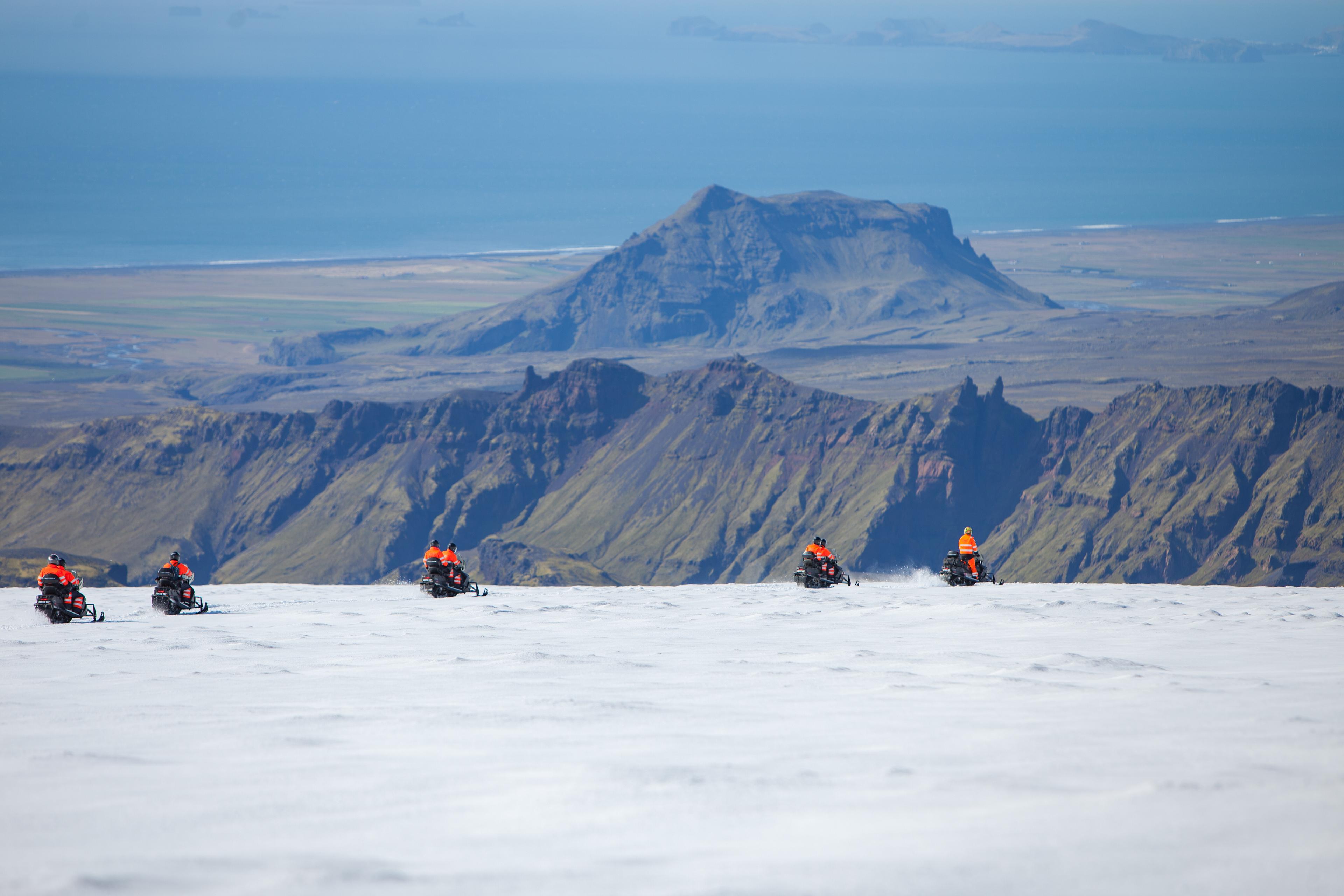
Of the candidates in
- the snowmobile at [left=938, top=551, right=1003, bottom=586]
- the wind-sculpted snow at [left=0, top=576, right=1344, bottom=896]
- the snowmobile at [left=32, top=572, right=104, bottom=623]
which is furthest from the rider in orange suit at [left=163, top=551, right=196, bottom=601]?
the snowmobile at [left=938, top=551, right=1003, bottom=586]

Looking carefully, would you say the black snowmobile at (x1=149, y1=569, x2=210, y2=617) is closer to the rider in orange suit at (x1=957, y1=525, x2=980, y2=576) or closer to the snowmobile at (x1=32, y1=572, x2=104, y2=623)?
the snowmobile at (x1=32, y1=572, x2=104, y2=623)

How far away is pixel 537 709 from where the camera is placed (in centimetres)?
2461

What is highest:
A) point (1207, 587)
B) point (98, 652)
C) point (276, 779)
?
point (276, 779)

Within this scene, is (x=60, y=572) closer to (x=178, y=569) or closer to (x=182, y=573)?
(x=178, y=569)

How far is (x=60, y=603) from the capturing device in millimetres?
42469

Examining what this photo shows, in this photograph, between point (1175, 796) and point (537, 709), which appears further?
point (537, 709)

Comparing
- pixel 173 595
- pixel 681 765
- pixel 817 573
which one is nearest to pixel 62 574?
pixel 173 595

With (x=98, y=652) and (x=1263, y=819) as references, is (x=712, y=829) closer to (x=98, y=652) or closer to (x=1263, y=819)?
(x=1263, y=819)

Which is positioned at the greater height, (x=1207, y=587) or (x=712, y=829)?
(x=712, y=829)

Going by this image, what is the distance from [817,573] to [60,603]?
26578 mm

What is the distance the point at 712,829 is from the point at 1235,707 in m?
11.2

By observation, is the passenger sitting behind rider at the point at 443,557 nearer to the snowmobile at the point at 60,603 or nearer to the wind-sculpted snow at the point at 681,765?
the snowmobile at the point at 60,603

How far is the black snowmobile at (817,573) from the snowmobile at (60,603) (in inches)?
981

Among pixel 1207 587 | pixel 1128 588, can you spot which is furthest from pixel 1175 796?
pixel 1207 587
